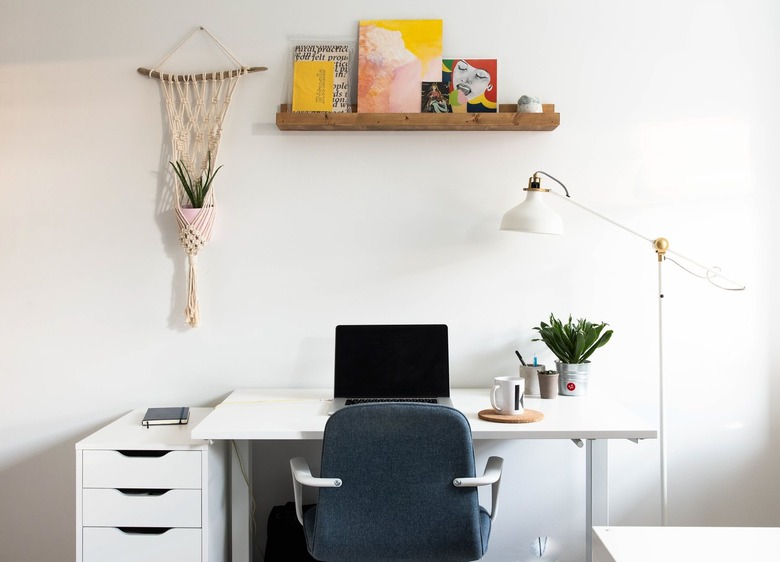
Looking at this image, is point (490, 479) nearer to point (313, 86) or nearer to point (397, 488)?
point (397, 488)

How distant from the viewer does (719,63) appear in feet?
8.24

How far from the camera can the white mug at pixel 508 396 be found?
6.63 ft

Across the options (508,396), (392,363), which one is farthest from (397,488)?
(392,363)

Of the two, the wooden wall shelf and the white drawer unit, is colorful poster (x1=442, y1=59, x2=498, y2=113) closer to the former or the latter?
the wooden wall shelf

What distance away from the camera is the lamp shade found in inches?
89.0

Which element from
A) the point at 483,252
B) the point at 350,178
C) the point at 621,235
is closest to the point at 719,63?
the point at 621,235

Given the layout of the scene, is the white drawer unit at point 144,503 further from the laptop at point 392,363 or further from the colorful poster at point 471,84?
the colorful poster at point 471,84

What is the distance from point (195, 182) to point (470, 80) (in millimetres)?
1013

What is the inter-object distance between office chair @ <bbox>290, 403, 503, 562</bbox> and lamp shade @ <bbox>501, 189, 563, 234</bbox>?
2.66ft

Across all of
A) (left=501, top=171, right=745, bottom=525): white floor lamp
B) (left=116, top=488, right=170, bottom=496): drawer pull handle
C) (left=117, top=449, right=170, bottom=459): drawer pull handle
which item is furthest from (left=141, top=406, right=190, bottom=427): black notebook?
(left=501, top=171, right=745, bottom=525): white floor lamp

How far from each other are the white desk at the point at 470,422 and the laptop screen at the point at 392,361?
3.8 inches

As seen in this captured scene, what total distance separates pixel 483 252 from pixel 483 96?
0.54 m

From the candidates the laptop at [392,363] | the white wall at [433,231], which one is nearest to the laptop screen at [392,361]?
the laptop at [392,363]

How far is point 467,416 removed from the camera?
206 cm
